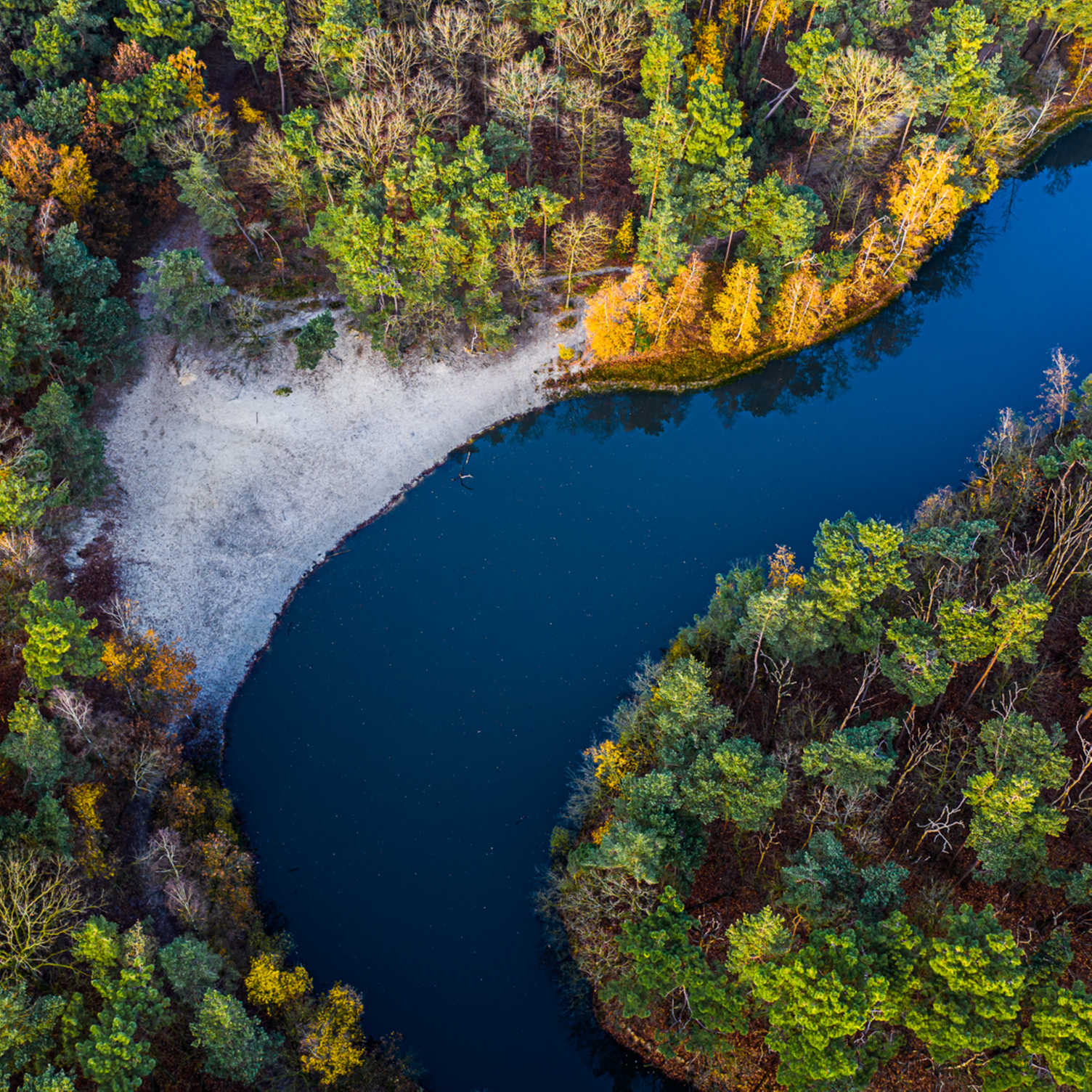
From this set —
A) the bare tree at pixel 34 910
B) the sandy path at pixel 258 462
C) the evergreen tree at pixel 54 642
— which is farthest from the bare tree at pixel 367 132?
the bare tree at pixel 34 910

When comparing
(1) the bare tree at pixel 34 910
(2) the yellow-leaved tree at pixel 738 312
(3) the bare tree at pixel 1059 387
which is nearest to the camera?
(1) the bare tree at pixel 34 910

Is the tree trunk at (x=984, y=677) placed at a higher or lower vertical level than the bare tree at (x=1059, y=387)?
lower

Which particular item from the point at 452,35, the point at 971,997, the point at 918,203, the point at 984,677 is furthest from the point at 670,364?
the point at 971,997

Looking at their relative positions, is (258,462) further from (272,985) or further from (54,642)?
(272,985)

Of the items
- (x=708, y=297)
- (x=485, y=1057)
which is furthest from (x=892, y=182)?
(x=485, y=1057)

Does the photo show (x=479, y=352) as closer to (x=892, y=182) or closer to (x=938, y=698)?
(x=892, y=182)

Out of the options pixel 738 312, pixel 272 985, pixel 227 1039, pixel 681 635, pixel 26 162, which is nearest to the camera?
pixel 227 1039

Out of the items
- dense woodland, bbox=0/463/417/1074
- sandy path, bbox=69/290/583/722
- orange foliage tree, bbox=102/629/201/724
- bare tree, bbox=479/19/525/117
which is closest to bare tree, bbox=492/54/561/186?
bare tree, bbox=479/19/525/117

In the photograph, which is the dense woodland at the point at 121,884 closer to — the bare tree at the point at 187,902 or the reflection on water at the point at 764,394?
the bare tree at the point at 187,902
